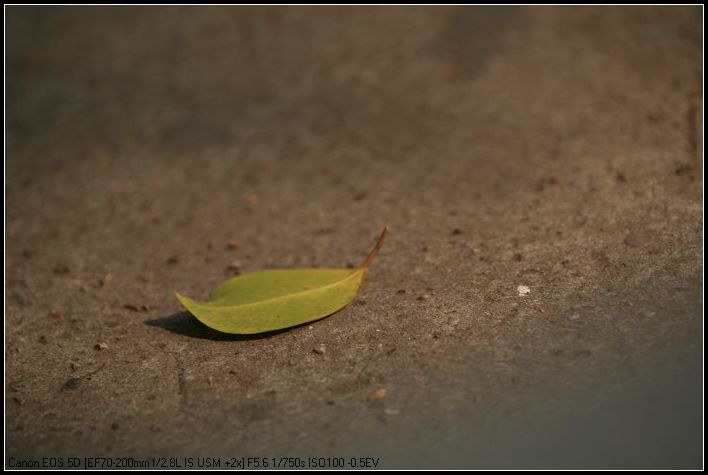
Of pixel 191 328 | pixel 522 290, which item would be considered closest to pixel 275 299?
pixel 191 328


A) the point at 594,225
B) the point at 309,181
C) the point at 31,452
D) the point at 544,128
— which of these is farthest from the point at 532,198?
the point at 31,452

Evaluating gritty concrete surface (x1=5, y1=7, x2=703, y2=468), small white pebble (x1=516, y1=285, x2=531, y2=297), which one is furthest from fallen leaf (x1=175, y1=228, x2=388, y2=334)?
small white pebble (x1=516, y1=285, x2=531, y2=297)

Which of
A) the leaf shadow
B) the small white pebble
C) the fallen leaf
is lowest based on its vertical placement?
the leaf shadow

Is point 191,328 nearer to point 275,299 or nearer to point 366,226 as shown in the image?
point 275,299

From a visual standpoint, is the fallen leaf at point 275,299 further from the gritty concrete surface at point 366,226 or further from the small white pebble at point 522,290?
the small white pebble at point 522,290

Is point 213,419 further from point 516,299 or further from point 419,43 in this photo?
point 419,43

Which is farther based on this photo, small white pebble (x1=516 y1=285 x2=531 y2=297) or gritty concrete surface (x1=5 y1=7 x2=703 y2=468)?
small white pebble (x1=516 y1=285 x2=531 y2=297)

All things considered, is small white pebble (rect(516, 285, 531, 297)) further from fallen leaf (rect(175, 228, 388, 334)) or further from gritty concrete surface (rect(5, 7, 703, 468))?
fallen leaf (rect(175, 228, 388, 334))
